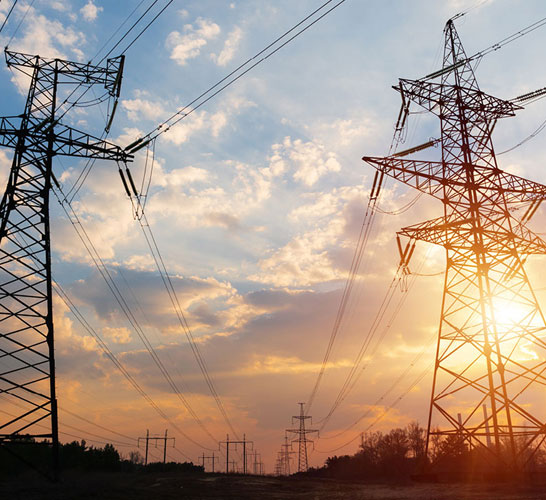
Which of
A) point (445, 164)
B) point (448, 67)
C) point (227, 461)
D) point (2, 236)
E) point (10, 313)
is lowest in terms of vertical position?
point (227, 461)

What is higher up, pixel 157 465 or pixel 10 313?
pixel 10 313

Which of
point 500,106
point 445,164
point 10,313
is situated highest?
point 500,106

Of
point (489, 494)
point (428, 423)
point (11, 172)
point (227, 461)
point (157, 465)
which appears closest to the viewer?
point (489, 494)

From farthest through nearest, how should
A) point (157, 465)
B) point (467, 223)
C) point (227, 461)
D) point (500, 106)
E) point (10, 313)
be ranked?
point (227, 461) < point (157, 465) < point (500, 106) < point (467, 223) < point (10, 313)

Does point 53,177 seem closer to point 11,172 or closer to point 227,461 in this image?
point 11,172

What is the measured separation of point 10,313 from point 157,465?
60846 millimetres

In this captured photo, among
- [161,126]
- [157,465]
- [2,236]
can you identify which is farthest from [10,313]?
[157,465]

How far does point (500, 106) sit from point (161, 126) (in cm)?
2228

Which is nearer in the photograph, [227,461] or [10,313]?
[10,313]

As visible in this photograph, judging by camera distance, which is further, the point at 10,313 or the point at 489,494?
the point at 10,313

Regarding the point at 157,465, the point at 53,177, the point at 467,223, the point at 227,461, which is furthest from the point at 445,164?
the point at 227,461

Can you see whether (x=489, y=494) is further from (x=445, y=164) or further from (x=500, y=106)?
(x=500, y=106)

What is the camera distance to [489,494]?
17938 millimetres

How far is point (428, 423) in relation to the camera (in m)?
24.8
